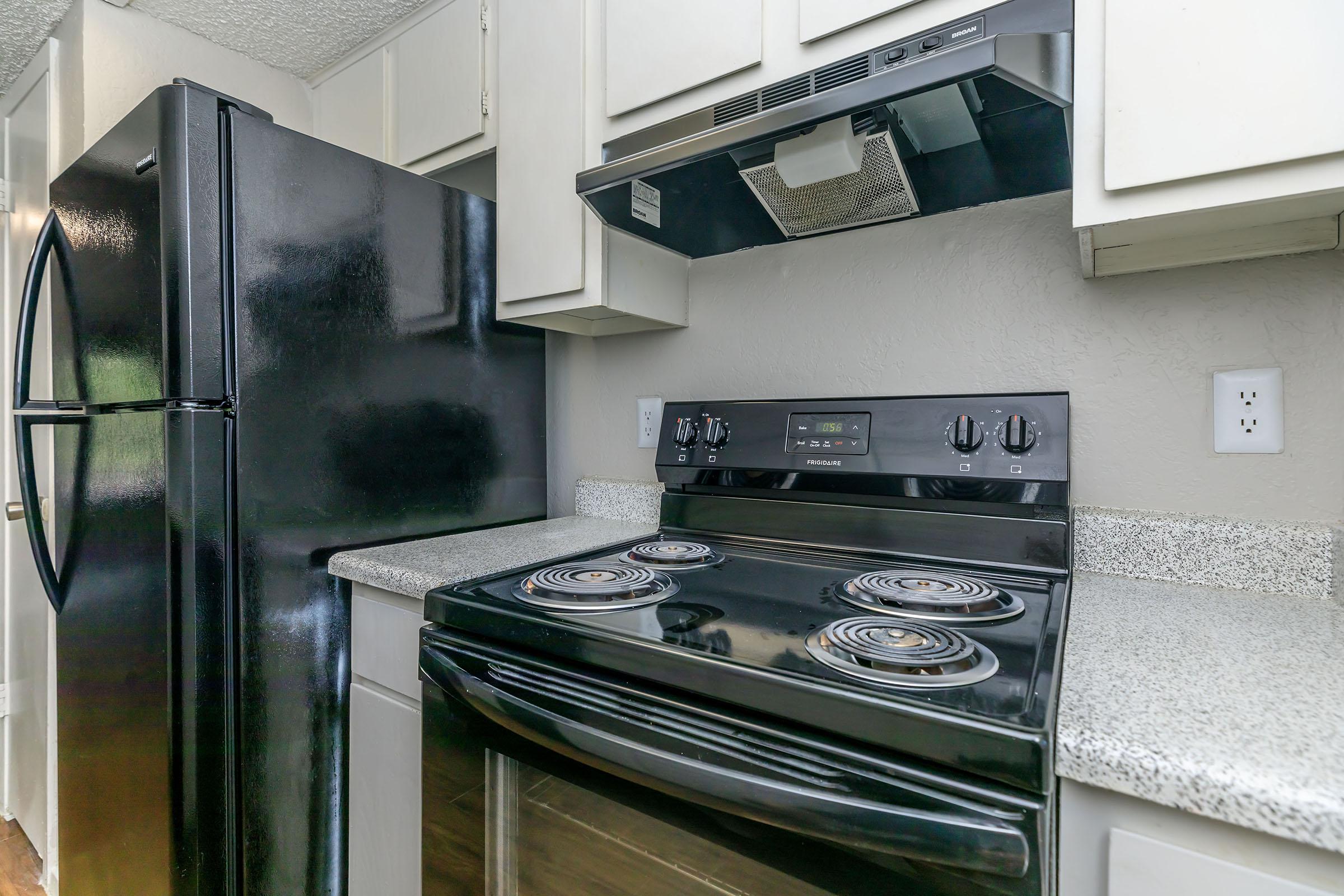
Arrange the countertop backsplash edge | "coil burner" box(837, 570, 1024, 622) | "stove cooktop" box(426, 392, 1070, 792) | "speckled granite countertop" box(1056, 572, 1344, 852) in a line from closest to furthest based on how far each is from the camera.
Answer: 1. "speckled granite countertop" box(1056, 572, 1344, 852)
2. "stove cooktop" box(426, 392, 1070, 792)
3. "coil burner" box(837, 570, 1024, 622)
4. the countertop backsplash edge

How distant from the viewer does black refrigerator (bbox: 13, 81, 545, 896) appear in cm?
106

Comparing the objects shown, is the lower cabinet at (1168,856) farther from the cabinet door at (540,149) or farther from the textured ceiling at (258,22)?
the textured ceiling at (258,22)

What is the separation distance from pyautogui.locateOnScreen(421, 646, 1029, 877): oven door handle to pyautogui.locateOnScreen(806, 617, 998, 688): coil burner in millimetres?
109

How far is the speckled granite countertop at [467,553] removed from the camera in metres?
1.06

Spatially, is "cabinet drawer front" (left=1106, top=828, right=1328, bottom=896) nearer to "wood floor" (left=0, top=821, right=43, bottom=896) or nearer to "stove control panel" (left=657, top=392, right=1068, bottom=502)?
"stove control panel" (left=657, top=392, right=1068, bottom=502)

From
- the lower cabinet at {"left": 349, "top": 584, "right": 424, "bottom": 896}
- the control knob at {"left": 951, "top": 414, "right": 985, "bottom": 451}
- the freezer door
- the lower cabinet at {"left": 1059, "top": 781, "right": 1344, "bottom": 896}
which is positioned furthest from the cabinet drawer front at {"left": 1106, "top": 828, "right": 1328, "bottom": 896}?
the freezer door

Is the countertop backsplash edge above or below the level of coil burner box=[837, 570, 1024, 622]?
above

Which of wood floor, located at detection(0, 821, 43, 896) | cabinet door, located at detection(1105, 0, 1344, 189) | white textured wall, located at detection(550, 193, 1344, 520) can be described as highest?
cabinet door, located at detection(1105, 0, 1344, 189)

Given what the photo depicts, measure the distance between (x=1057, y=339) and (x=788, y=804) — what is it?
0.93 metres

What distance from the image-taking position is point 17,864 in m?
1.93

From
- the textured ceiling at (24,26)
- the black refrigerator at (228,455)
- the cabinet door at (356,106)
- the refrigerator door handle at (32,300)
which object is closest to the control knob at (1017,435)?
the black refrigerator at (228,455)

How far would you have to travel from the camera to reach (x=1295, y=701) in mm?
554

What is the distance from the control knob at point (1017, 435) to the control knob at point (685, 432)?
0.59m

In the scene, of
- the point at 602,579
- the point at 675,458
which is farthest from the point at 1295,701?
the point at 675,458
